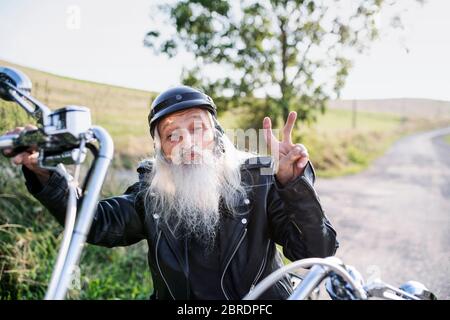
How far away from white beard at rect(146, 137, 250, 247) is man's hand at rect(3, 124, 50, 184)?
1.89ft

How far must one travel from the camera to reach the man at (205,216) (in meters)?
2.19

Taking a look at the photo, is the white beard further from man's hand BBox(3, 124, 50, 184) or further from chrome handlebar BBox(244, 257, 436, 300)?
chrome handlebar BBox(244, 257, 436, 300)

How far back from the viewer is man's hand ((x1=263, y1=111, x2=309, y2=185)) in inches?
76.8

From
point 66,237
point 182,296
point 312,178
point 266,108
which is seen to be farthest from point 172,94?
point 266,108

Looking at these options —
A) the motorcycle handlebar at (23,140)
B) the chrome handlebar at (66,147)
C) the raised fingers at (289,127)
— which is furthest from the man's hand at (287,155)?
the motorcycle handlebar at (23,140)

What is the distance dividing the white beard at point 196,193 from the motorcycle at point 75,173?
2.61 feet

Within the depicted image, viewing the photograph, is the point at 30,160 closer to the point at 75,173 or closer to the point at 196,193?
the point at 75,173

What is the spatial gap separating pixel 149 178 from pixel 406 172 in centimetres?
878

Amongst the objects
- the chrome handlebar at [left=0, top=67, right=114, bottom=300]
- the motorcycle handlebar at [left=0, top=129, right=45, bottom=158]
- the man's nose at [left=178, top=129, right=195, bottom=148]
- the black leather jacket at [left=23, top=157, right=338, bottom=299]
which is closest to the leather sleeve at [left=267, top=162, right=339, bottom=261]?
the black leather jacket at [left=23, top=157, right=338, bottom=299]

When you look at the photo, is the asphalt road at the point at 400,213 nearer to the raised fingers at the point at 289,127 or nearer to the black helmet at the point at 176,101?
the raised fingers at the point at 289,127

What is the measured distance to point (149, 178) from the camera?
2.49 meters

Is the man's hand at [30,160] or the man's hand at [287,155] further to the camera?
the man's hand at [287,155]

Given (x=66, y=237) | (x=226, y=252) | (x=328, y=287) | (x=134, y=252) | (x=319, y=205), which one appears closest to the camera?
(x=66, y=237)
